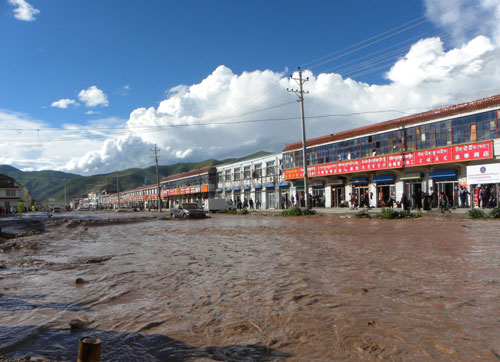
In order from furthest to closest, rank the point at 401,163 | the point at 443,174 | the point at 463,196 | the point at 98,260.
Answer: the point at 401,163, the point at 443,174, the point at 463,196, the point at 98,260

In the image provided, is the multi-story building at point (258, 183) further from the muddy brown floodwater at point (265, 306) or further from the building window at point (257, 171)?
the muddy brown floodwater at point (265, 306)

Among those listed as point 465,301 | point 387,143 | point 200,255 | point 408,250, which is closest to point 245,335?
point 465,301

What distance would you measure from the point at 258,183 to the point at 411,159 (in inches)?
1053

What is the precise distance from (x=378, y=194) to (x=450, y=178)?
7172 millimetres

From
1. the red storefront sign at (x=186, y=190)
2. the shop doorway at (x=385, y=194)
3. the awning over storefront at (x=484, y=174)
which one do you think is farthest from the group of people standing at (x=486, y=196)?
the red storefront sign at (x=186, y=190)

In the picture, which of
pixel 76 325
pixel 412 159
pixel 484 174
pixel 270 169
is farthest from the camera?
pixel 270 169

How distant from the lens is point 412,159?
2944 cm

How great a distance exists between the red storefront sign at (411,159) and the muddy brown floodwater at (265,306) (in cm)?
1853

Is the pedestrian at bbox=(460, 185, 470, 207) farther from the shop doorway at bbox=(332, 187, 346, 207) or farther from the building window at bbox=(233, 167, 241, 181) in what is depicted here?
the building window at bbox=(233, 167, 241, 181)

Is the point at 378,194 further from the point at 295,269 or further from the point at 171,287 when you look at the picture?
the point at 171,287

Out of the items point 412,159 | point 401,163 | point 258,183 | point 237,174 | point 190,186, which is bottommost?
point 258,183

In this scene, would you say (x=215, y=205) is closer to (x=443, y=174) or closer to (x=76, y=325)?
(x=443, y=174)

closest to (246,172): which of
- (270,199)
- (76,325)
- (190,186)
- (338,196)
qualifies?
(270,199)

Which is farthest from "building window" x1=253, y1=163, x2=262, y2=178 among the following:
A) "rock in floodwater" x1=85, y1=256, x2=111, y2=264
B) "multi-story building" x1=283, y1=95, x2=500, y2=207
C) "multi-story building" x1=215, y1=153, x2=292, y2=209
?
"rock in floodwater" x1=85, y1=256, x2=111, y2=264
